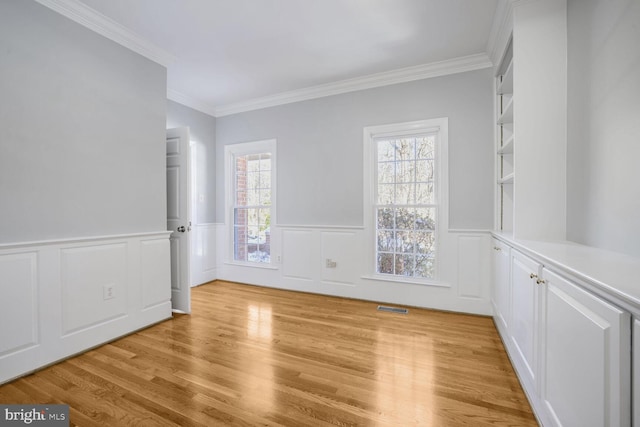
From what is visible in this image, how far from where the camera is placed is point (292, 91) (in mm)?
4016

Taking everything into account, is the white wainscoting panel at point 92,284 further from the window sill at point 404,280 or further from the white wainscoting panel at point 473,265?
the white wainscoting panel at point 473,265

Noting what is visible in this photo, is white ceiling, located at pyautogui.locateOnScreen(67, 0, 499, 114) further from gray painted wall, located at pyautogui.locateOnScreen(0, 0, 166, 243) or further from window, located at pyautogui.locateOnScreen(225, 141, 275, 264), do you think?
window, located at pyautogui.locateOnScreen(225, 141, 275, 264)

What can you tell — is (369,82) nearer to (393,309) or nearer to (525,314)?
(393,309)

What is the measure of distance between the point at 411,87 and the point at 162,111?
113 inches

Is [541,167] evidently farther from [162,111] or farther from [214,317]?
[162,111]

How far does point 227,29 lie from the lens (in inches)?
A: 104

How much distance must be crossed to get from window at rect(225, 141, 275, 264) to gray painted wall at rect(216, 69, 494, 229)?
6.0 inches

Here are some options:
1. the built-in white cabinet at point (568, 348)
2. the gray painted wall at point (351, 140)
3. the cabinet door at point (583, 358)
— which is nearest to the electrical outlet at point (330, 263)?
the gray painted wall at point (351, 140)

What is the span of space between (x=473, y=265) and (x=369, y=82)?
2549 mm

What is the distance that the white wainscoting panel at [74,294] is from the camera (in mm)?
1984

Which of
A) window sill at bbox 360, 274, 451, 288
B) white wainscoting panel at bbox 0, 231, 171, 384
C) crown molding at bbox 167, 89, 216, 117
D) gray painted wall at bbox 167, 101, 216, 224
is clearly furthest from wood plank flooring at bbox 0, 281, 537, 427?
crown molding at bbox 167, 89, 216, 117

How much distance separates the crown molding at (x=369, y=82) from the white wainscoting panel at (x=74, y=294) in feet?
7.82

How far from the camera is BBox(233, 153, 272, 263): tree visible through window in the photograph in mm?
4410

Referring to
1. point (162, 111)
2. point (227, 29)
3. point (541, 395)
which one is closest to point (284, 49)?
point (227, 29)
